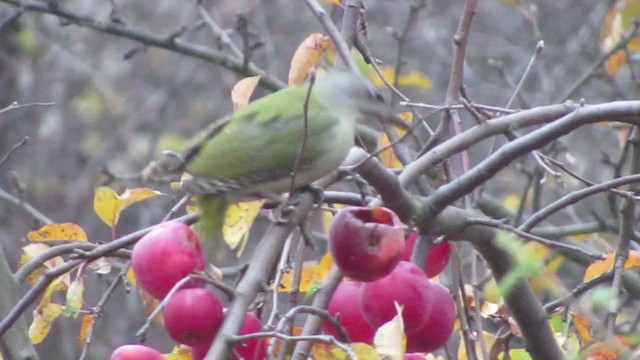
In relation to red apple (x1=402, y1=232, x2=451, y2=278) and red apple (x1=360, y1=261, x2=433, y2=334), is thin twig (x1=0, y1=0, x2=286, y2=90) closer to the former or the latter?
red apple (x1=402, y1=232, x2=451, y2=278)

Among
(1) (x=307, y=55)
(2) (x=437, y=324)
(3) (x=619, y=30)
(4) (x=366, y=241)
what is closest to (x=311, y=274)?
(2) (x=437, y=324)

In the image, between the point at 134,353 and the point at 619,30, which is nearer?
the point at 134,353

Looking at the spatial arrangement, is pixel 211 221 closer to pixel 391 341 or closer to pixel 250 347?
pixel 250 347

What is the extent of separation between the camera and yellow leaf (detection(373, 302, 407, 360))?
1468mm

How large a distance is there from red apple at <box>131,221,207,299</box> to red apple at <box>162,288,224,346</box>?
5 cm

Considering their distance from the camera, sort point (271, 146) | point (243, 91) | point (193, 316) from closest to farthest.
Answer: point (193, 316) → point (271, 146) → point (243, 91)

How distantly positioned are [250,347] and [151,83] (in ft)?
18.2

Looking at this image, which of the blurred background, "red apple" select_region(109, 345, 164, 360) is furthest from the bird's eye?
the blurred background

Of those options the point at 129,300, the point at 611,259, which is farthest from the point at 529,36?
the point at 611,259

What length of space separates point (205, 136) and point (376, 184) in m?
0.47

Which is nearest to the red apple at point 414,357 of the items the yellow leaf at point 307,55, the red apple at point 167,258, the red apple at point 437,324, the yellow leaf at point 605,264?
the red apple at point 437,324

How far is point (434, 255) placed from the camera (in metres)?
1.91

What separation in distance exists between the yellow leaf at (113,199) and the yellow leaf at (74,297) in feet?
0.95

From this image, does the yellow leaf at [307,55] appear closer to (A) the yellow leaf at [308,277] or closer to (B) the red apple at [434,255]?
(A) the yellow leaf at [308,277]
